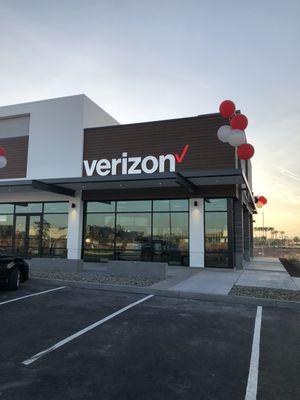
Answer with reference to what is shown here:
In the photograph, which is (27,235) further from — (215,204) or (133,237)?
(215,204)

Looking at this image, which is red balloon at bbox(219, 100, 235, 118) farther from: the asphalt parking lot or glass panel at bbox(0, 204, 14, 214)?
glass panel at bbox(0, 204, 14, 214)

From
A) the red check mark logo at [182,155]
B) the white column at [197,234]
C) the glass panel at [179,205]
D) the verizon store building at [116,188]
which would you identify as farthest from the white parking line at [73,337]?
the red check mark logo at [182,155]

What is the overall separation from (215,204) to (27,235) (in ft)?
35.5

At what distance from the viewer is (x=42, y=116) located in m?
19.4

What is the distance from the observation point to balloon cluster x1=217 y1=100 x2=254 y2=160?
39.5ft

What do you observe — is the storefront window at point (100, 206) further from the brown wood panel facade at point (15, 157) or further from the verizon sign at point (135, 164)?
the brown wood panel facade at point (15, 157)

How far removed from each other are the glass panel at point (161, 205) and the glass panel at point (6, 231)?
890cm

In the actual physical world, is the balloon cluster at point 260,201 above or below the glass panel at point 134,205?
above

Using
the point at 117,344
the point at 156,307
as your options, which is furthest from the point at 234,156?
the point at 117,344

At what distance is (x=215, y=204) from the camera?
1645cm

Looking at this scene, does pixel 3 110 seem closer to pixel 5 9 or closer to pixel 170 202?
pixel 5 9

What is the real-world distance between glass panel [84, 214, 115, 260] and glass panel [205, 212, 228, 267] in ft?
16.3

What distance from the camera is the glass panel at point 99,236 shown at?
18250mm

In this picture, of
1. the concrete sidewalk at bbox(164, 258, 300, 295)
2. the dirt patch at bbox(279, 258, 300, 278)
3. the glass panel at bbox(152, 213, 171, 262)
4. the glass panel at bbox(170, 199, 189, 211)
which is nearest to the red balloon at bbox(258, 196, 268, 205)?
the dirt patch at bbox(279, 258, 300, 278)
